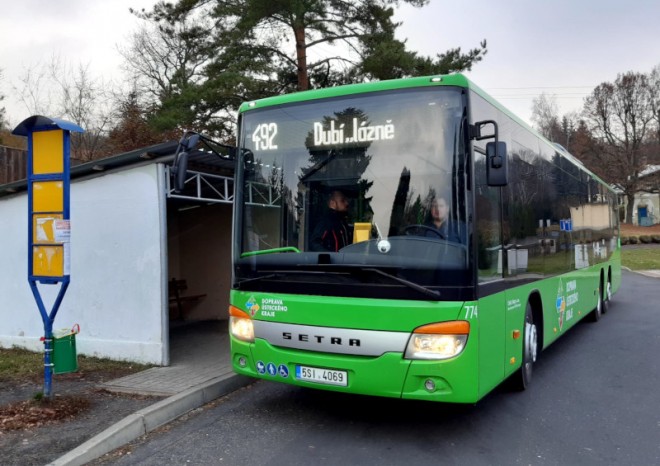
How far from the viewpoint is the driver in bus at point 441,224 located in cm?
435

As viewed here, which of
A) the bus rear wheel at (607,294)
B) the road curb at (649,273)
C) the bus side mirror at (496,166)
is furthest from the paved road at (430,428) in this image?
the road curb at (649,273)

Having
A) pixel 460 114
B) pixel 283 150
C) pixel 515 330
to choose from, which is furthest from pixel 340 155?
pixel 515 330

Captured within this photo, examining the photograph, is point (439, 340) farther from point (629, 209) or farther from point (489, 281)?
point (629, 209)

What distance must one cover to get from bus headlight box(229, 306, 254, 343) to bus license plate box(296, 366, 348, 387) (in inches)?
24.7

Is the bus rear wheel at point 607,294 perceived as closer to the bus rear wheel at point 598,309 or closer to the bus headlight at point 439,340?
the bus rear wheel at point 598,309

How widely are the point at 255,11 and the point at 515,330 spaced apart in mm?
13455

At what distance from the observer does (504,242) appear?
5.25 m

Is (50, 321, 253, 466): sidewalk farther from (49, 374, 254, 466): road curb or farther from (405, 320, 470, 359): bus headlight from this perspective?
(405, 320, 470, 359): bus headlight

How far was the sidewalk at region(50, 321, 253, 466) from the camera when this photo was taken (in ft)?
15.1

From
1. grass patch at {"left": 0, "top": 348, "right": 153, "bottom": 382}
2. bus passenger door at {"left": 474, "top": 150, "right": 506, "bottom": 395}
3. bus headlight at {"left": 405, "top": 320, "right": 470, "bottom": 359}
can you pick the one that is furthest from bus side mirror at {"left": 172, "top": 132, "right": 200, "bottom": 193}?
grass patch at {"left": 0, "top": 348, "right": 153, "bottom": 382}

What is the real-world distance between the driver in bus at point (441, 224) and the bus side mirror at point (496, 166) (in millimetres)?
433

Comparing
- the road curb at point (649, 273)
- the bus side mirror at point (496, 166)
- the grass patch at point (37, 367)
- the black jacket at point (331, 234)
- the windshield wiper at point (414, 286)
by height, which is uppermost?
the bus side mirror at point (496, 166)

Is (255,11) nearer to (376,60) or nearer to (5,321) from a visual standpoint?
(376,60)

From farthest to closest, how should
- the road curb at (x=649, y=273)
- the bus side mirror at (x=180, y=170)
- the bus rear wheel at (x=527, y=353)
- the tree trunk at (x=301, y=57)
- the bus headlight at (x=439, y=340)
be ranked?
1. the road curb at (x=649, y=273)
2. the tree trunk at (x=301, y=57)
3. the bus rear wheel at (x=527, y=353)
4. the bus side mirror at (x=180, y=170)
5. the bus headlight at (x=439, y=340)
